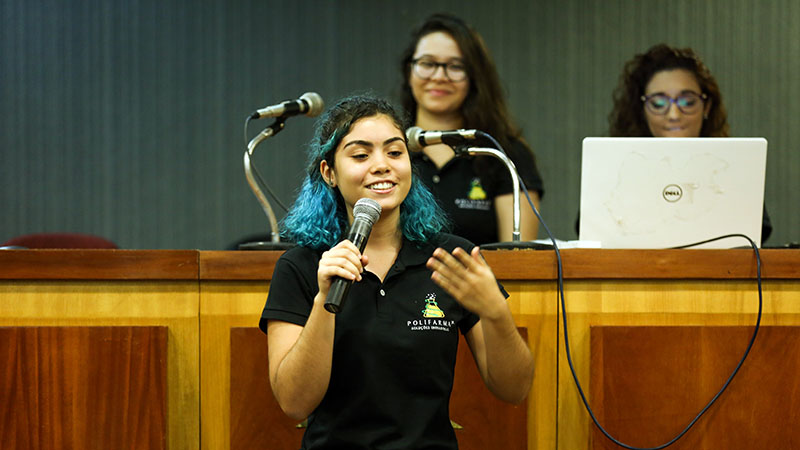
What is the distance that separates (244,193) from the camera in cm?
468

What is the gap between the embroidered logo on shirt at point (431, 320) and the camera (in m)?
1.49

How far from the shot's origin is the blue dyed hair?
5.13ft

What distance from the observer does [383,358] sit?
57.4 inches

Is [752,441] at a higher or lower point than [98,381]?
lower

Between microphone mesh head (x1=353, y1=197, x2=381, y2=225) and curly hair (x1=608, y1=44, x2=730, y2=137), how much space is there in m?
1.72

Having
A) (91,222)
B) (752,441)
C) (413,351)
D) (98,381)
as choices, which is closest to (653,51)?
(752,441)

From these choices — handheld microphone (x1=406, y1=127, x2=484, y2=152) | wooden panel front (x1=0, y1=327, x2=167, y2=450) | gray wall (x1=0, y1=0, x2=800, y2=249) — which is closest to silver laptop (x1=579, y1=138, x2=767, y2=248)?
handheld microphone (x1=406, y1=127, x2=484, y2=152)

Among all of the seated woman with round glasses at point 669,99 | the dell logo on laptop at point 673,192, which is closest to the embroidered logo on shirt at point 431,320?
the dell logo on laptop at point 673,192

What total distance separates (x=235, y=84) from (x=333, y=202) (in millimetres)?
3230

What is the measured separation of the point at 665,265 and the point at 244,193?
3.27 metres

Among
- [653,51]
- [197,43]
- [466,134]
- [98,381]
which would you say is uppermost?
[197,43]

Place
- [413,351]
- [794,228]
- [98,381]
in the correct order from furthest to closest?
[794,228] → [98,381] → [413,351]

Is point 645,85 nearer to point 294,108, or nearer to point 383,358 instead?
point 294,108

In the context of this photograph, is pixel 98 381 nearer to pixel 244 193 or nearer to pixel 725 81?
pixel 244 193
